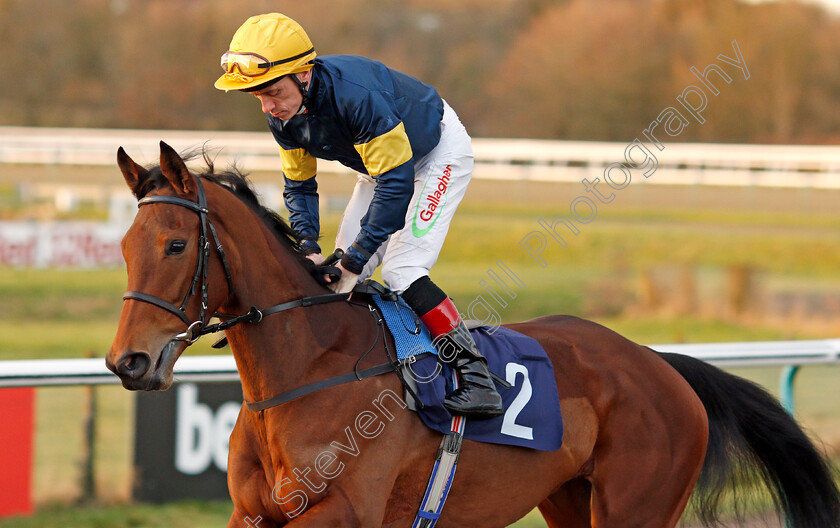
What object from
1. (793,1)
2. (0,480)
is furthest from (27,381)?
(793,1)

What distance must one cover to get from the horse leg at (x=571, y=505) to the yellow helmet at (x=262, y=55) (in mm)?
1703

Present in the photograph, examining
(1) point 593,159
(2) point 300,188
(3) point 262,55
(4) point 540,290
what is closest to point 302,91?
(3) point 262,55

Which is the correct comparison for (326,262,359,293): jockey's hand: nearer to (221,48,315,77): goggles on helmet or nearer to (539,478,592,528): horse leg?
(221,48,315,77): goggles on helmet

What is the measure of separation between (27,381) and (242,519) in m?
1.57

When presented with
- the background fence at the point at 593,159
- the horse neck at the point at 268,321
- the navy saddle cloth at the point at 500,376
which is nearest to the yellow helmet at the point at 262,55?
the horse neck at the point at 268,321

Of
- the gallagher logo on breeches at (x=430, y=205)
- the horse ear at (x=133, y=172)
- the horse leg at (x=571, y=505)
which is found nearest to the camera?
the horse ear at (x=133, y=172)

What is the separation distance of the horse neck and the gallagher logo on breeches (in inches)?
16.9

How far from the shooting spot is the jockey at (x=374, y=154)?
2465mm

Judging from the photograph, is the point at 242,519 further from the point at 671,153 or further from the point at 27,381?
the point at 671,153

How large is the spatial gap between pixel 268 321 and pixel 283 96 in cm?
64

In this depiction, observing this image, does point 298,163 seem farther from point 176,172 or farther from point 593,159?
point 593,159

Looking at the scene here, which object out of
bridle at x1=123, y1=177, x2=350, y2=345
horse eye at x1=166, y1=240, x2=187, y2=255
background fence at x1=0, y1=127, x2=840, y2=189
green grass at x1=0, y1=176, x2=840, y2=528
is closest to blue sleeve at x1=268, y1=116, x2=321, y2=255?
bridle at x1=123, y1=177, x2=350, y2=345

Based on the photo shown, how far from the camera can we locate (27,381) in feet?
11.7

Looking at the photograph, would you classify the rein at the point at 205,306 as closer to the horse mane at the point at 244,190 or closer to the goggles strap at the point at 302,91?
the horse mane at the point at 244,190
